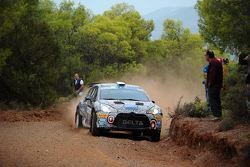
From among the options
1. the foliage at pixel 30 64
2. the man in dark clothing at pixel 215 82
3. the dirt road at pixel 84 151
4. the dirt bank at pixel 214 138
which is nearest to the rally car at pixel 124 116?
the dirt road at pixel 84 151

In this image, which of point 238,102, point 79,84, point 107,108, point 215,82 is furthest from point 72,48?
point 238,102

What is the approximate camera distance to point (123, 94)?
18.2m

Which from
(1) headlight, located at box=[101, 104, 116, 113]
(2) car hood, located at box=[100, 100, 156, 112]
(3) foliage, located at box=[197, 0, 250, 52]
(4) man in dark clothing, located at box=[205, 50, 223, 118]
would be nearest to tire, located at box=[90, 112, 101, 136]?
(1) headlight, located at box=[101, 104, 116, 113]

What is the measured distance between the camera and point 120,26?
76.8 m

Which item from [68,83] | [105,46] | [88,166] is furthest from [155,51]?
[88,166]

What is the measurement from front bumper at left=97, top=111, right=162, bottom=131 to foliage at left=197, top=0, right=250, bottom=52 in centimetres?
408

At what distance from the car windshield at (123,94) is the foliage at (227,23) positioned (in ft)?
11.9

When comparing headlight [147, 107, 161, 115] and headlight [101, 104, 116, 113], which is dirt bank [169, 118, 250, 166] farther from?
headlight [101, 104, 116, 113]

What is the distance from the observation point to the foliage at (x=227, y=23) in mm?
20652

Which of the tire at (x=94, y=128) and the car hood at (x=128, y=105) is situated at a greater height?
the car hood at (x=128, y=105)

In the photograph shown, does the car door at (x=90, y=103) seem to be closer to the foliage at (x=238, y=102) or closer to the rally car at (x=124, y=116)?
the rally car at (x=124, y=116)

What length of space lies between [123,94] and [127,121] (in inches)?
59.7

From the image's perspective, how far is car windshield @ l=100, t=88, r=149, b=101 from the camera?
17953 mm

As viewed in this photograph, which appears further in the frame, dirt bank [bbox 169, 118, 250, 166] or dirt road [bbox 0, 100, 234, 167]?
dirt road [bbox 0, 100, 234, 167]
